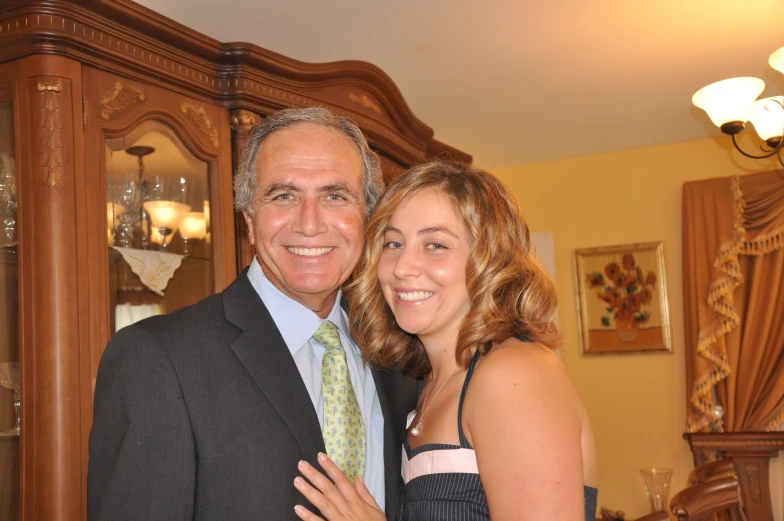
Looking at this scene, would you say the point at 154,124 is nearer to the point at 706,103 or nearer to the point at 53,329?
the point at 53,329

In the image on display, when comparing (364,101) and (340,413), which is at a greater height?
(364,101)

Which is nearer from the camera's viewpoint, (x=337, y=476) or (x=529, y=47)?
(x=337, y=476)

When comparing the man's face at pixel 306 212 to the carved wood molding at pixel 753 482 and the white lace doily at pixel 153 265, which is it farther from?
the carved wood molding at pixel 753 482

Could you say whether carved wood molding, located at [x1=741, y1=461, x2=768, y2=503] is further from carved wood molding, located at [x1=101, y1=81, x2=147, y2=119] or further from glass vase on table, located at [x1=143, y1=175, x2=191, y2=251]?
carved wood molding, located at [x1=101, y1=81, x2=147, y2=119]

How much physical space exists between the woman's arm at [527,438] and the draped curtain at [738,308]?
3.58m

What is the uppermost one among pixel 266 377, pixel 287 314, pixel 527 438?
pixel 287 314

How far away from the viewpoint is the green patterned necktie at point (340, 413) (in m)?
1.44

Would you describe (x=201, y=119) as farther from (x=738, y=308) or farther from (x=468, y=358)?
(x=738, y=308)

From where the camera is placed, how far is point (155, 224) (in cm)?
264

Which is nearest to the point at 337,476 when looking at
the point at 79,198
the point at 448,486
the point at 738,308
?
the point at 448,486

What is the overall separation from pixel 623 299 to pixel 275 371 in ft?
13.3

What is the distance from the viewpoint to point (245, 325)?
56.2 inches

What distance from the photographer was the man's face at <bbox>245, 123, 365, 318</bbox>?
1554mm

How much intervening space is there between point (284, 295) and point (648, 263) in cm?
394
